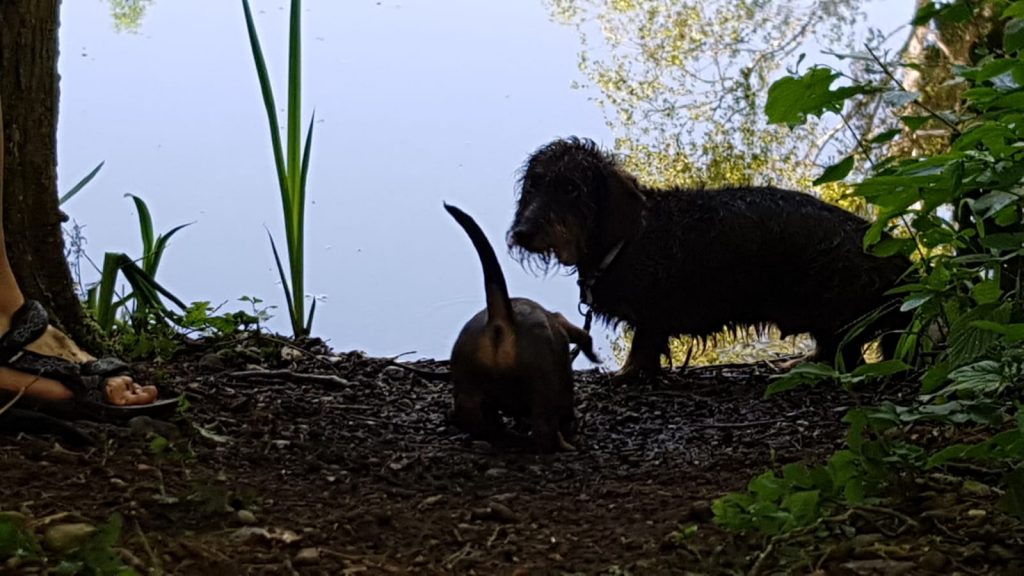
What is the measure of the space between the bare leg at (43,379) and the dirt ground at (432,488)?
14 cm

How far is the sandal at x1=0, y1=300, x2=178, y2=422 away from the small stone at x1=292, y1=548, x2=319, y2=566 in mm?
1002

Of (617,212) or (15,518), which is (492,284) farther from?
(15,518)

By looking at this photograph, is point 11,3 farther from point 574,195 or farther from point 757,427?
point 757,427

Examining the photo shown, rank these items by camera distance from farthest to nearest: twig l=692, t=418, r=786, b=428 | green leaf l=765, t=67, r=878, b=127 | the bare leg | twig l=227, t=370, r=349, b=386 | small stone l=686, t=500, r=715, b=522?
twig l=227, t=370, r=349, b=386 < twig l=692, t=418, r=786, b=428 < the bare leg < small stone l=686, t=500, r=715, b=522 < green leaf l=765, t=67, r=878, b=127

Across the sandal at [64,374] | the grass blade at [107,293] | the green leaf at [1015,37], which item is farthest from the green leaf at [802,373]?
the grass blade at [107,293]

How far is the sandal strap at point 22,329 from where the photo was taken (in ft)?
9.32

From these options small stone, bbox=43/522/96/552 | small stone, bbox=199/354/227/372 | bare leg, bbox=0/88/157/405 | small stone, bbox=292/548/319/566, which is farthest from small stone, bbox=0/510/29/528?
small stone, bbox=199/354/227/372

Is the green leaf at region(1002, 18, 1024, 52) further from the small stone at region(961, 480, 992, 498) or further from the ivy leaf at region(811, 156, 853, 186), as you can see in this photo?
the small stone at region(961, 480, 992, 498)

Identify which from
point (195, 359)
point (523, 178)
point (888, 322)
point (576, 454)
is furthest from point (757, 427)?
point (195, 359)

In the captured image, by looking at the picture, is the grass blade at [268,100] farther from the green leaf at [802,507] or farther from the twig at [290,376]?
the green leaf at [802,507]

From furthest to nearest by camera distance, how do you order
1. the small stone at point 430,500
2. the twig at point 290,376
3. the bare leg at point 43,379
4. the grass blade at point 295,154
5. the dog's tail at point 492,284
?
the grass blade at point 295,154 < the twig at point 290,376 < the dog's tail at point 492,284 < the bare leg at point 43,379 < the small stone at point 430,500

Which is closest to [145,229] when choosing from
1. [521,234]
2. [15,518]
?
[521,234]

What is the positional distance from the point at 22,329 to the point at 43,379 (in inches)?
5.4

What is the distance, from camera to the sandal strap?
2.84 m
